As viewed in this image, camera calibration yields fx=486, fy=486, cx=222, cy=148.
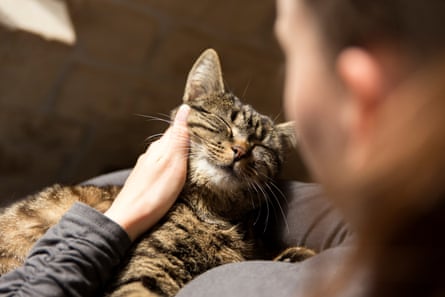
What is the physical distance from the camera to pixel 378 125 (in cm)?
47

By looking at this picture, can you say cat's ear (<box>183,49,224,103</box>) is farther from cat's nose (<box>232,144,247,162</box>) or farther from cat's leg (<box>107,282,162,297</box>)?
cat's leg (<box>107,282,162,297</box>)

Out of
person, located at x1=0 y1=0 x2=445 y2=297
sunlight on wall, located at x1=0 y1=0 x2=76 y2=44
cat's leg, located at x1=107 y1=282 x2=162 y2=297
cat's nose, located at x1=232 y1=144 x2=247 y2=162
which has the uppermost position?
person, located at x1=0 y1=0 x2=445 y2=297

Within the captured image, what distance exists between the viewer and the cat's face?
1352mm

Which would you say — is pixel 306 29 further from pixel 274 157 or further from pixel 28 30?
pixel 28 30

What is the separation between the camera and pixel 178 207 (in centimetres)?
133

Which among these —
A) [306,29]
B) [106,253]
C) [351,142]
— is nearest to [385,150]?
[351,142]

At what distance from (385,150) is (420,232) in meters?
0.09

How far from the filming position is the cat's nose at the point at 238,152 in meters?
1.33

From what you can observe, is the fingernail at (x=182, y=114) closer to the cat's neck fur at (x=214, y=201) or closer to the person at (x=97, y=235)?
the person at (x=97, y=235)

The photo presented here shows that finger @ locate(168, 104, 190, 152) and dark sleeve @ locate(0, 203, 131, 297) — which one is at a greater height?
finger @ locate(168, 104, 190, 152)

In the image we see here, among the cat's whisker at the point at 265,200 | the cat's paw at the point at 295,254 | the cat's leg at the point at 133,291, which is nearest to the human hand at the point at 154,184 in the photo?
the cat's leg at the point at 133,291

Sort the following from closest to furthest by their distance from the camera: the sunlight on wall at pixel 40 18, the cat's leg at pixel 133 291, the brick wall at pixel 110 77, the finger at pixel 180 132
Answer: the cat's leg at pixel 133 291 → the finger at pixel 180 132 → the sunlight on wall at pixel 40 18 → the brick wall at pixel 110 77

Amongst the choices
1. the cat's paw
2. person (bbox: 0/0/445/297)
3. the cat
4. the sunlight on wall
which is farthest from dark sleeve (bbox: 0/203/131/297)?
the sunlight on wall

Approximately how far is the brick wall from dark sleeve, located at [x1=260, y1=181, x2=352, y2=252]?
507 mm
